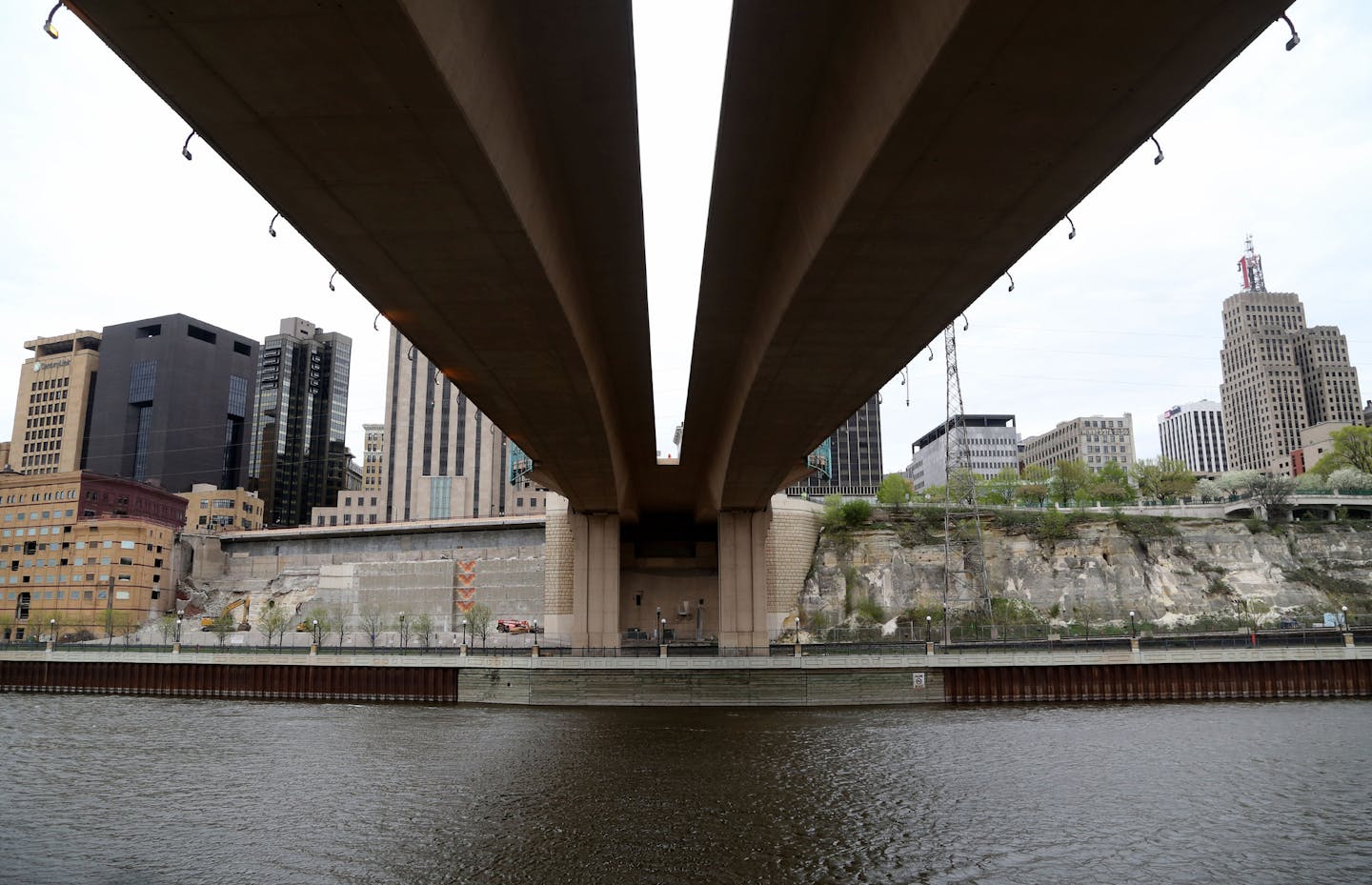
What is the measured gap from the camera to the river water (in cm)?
1805

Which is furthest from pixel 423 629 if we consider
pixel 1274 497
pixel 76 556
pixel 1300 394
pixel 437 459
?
pixel 1300 394

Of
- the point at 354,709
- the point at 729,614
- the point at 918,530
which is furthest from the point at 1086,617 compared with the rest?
the point at 354,709

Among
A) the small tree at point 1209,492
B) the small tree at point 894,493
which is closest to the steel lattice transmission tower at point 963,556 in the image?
the small tree at point 894,493

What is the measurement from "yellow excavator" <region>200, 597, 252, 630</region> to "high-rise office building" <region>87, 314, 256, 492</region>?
74100 mm

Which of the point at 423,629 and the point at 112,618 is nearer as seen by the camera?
the point at 423,629

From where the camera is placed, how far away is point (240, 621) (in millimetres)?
95625

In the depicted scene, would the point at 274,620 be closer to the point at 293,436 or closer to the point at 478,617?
the point at 478,617

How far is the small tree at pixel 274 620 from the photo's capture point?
78750 millimetres

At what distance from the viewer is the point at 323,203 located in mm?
13938

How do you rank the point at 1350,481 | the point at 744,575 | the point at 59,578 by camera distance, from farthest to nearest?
1. the point at 1350,481
2. the point at 59,578
3. the point at 744,575

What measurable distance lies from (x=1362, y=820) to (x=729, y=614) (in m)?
38.8

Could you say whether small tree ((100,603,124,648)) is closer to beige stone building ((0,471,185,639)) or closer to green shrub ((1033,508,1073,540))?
beige stone building ((0,471,185,639))

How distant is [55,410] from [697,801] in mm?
185504

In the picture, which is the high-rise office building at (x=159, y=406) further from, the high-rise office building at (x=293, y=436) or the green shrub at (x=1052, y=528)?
the green shrub at (x=1052, y=528)
